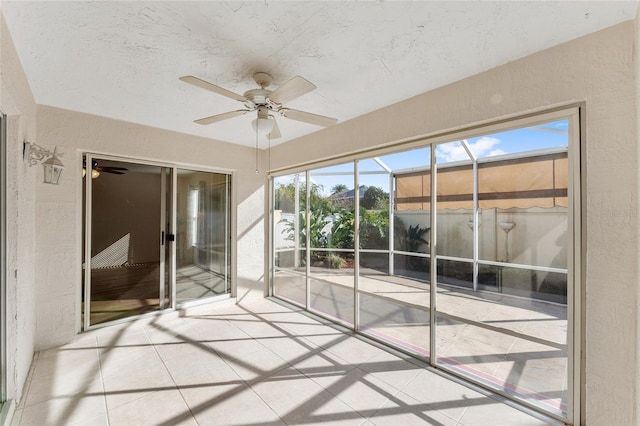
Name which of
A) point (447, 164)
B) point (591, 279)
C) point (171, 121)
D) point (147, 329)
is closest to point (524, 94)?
point (447, 164)

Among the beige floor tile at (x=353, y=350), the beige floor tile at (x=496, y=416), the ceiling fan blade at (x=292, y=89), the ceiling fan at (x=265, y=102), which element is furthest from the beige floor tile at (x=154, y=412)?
the ceiling fan blade at (x=292, y=89)

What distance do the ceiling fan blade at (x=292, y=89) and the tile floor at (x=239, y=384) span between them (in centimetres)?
231

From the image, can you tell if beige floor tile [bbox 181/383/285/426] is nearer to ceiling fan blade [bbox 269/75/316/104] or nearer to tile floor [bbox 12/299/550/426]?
tile floor [bbox 12/299/550/426]

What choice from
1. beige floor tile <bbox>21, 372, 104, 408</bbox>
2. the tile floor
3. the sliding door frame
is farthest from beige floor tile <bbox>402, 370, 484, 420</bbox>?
the sliding door frame

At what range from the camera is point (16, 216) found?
77.7 inches

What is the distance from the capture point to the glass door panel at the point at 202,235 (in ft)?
13.0

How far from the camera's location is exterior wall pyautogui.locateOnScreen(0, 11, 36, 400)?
180 centimetres

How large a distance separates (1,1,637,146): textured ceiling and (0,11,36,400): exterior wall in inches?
7.7

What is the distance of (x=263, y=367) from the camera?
2570 mm

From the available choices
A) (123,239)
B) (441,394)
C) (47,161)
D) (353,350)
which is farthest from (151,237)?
(441,394)

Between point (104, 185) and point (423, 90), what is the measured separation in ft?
13.0

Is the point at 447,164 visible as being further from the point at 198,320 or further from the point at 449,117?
the point at 198,320

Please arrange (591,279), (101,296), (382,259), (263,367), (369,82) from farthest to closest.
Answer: (101,296), (382,259), (263,367), (369,82), (591,279)

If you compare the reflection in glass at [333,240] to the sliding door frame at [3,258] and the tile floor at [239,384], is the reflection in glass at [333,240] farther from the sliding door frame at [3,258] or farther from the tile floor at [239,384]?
the sliding door frame at [3,258]
